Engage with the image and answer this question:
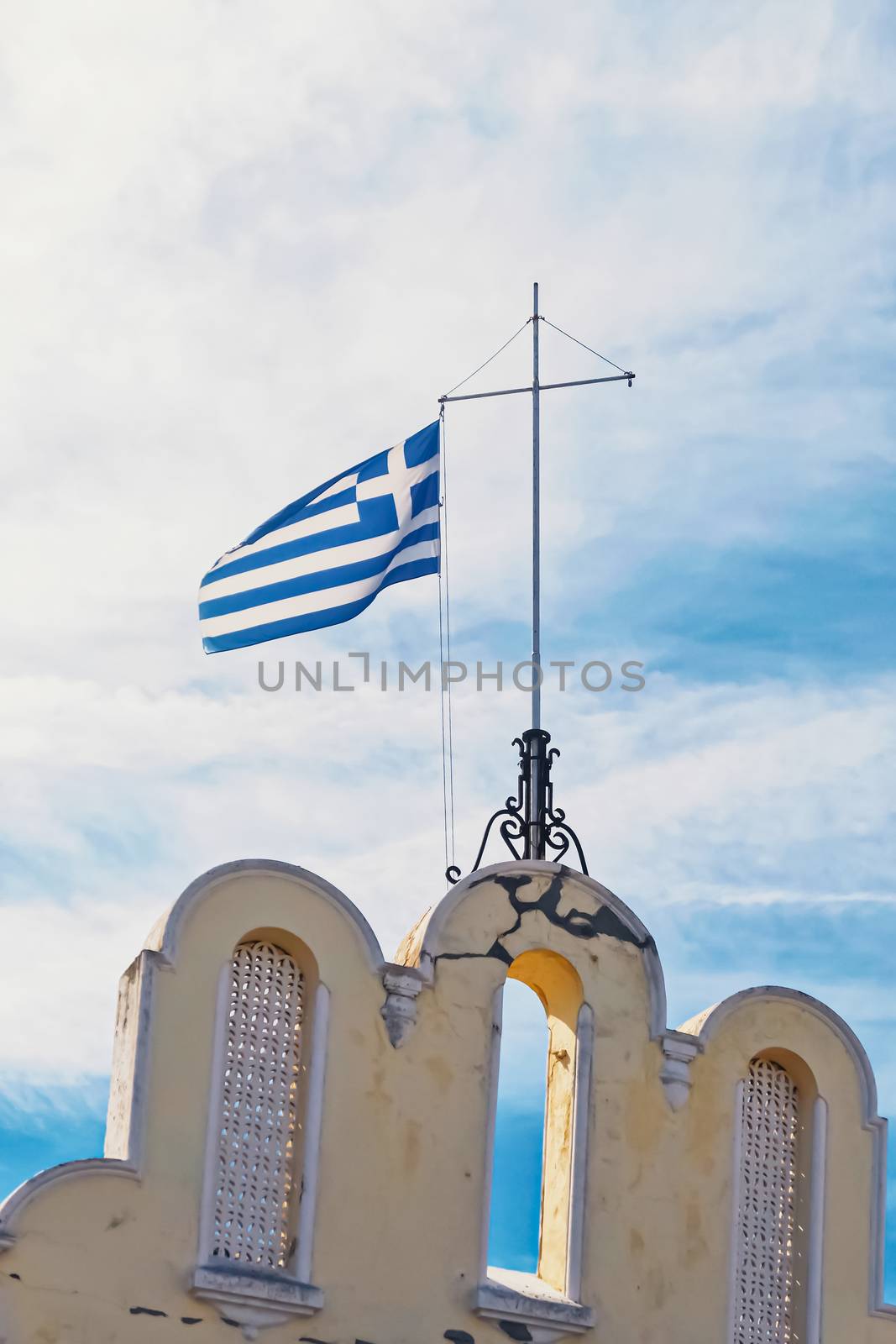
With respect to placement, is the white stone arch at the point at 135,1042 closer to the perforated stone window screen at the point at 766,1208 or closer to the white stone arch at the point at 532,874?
the white stone arch at the point at 532,874

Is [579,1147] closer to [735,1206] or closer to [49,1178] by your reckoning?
[735,1206]

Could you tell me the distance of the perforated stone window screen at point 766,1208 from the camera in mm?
19594

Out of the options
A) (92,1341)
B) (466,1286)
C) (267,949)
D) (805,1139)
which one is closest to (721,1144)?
(805,1139)

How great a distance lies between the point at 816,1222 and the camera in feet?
65.3

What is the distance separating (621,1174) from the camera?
19188 millimetres

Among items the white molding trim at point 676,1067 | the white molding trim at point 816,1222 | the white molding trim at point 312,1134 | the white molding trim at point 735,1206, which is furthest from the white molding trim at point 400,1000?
the white molding trim at point 816,1222

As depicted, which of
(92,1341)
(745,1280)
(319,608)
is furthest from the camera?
(319,608)

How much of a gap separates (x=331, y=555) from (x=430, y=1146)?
5234 mm

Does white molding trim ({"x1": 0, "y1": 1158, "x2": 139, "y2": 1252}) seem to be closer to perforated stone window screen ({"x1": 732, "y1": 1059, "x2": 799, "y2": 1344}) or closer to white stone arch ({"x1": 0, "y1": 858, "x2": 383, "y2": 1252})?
white stone arch ({"x1": 0, "y1": 858, "x2": 383, "y2": 1252})

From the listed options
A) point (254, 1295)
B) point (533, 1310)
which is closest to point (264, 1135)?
point (254, 1295)

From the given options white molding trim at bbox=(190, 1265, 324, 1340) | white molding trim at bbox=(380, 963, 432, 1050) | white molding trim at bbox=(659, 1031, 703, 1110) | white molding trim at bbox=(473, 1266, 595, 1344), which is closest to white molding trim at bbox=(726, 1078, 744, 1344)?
white molding trim at bbox=(659, 1031, 703, 1110)

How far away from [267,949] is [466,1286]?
8.93ft

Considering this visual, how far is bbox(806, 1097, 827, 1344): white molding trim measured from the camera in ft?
64.5

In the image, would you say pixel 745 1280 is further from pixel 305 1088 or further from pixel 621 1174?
pixel 305 1088
